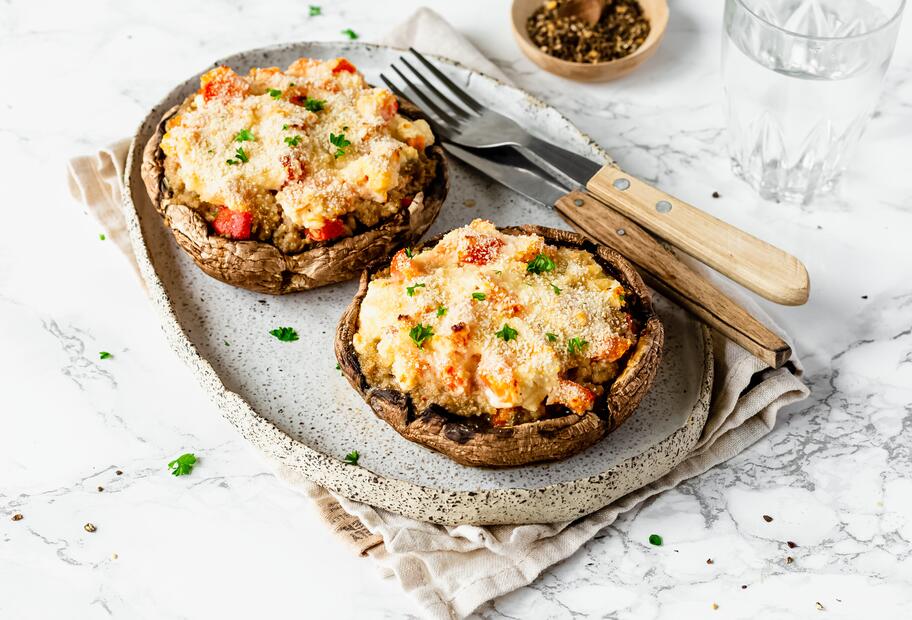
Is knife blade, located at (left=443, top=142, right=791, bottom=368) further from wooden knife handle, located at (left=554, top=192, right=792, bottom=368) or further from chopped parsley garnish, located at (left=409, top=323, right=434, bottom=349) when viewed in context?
chopped parsley garnish, located at (left=409, top=323, right=434, bottom=349)

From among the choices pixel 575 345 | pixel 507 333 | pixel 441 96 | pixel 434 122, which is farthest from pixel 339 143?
pixel 575 345

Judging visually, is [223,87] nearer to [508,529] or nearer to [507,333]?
[507,333]

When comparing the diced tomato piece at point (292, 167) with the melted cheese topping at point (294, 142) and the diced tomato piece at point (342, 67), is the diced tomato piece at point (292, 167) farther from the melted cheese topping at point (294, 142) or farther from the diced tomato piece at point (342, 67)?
the diced tomato piece at point (342, 67)

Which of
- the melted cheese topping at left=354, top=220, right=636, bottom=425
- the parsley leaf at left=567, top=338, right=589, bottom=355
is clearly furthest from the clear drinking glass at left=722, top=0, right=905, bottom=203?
the parsley leaf at left=567, top=338, right=589, bottom=355

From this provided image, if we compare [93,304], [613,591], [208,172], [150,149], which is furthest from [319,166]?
[613,591]

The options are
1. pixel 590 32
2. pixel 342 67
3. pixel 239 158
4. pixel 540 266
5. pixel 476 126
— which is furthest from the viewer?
pixel 590 32

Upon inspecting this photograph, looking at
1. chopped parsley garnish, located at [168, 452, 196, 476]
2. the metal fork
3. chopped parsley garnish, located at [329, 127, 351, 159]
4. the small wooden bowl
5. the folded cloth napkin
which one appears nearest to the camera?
the folded cloth napkin

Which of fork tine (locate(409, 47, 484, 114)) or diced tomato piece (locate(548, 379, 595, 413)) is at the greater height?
fork tine (locate(409, 47, 484, 114))
